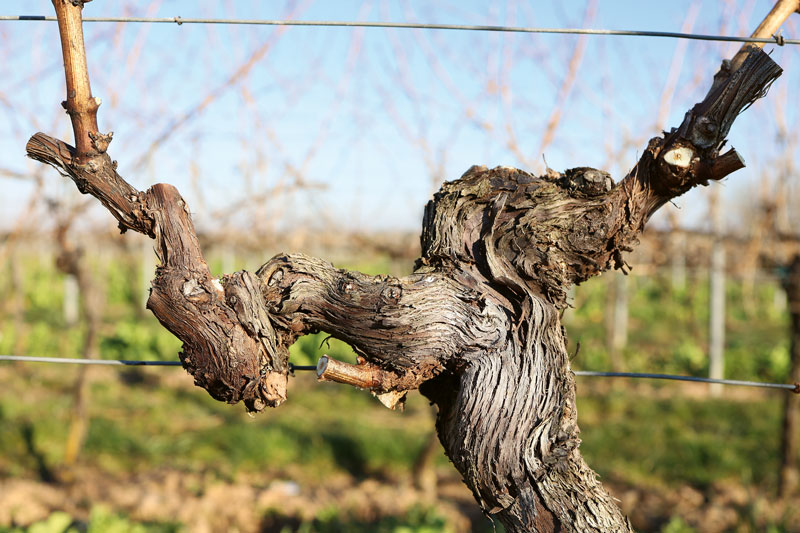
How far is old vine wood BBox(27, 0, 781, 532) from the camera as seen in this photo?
56.7 inches

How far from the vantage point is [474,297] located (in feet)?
5.25

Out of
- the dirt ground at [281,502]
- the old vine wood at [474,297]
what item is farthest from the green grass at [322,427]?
the old vine wood at [474,297]

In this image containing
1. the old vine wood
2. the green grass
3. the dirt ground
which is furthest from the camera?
the green grass

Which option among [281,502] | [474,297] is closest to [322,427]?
[281,502]

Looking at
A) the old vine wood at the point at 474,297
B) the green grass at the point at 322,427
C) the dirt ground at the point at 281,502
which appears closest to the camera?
the old vine wood at the point at 474,297

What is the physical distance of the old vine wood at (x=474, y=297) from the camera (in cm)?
144

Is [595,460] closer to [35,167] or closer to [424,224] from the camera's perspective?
[424,224]

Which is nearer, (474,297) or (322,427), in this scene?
(474,297)

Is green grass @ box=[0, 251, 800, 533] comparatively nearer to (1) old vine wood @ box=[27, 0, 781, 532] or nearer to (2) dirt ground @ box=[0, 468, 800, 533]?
(2) dirt ground @ box=[0, 468, 800, 533]

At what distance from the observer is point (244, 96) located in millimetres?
4883

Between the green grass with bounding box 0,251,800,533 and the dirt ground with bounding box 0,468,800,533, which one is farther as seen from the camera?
the green grass with bounding box 0,251,800,533

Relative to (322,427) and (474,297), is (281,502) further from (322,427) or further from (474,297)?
(474,297)

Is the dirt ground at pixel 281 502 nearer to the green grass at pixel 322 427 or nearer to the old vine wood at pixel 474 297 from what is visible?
the green grass at pixel 322 427

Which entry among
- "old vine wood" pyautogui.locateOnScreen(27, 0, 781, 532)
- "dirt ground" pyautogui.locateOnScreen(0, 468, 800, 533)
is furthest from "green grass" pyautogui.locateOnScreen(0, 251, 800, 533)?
"old vine wood" pyautogui.locateOnScreen(27, 0, 781, 532)
